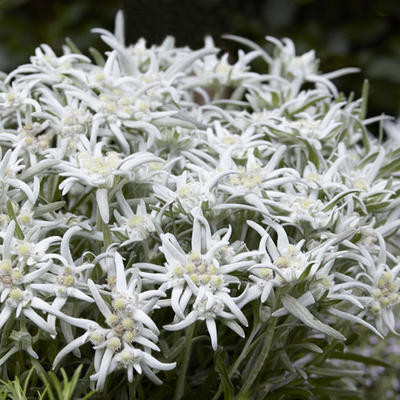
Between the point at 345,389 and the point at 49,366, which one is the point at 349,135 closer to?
the point at 345,389

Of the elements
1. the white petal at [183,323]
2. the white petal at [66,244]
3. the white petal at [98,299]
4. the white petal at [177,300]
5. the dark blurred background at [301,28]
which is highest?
the white petal at [66,244]

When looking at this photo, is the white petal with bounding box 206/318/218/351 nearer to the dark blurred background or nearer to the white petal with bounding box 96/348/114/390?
the white petal with bounding box 96/348/114/390

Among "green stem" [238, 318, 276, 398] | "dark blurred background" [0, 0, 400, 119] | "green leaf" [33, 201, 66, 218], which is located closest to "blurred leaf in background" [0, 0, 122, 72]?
"dark blurred background" [0, 0, 400, 119]

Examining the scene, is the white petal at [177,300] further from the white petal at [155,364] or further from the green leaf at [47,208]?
the green leaf at [47,208]

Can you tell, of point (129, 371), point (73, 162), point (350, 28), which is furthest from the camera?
point (350, 28)

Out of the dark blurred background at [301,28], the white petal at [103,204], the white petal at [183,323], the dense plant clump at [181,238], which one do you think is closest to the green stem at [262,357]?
the dense plant clump at [181,238]

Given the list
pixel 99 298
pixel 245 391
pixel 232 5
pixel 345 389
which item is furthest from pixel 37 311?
pixel 232 5

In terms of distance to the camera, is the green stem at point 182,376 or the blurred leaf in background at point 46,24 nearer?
the green stem at point 182,376
